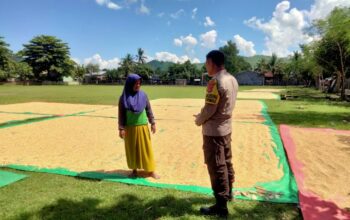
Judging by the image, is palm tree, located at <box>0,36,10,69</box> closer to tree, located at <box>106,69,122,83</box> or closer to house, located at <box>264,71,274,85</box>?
tree, located at <box>106,69,122,83</box>

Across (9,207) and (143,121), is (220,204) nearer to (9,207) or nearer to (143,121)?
(143,121)

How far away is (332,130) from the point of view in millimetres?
8156

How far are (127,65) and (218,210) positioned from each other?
7712 centimetres

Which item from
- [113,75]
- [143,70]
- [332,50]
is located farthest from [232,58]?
[332,50]

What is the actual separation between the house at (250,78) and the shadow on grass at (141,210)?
6987cm

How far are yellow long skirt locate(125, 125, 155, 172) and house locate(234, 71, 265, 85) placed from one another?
69.3m

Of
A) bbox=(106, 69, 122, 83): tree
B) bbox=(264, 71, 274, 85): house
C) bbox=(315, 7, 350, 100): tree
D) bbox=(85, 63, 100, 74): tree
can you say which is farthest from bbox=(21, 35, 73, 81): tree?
bbox=(315, 7, 350, 100): tree

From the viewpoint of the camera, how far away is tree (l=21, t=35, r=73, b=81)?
62375 millimetres

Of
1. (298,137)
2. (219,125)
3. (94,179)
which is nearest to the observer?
(219,125)

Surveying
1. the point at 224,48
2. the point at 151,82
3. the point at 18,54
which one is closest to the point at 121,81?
the point at 151,82

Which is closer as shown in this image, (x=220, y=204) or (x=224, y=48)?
(x=220, y=204)

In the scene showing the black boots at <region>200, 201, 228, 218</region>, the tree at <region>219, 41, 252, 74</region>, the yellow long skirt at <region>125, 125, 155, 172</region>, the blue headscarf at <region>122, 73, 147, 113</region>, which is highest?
the tree at <region>219, 41, 252, 74</region>

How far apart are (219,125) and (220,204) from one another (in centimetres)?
89

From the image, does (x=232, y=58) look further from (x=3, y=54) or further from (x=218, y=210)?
(x=218, y=210)
